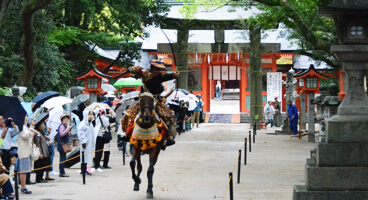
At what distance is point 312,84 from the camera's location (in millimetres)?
31797

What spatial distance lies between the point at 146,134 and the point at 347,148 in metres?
4.38

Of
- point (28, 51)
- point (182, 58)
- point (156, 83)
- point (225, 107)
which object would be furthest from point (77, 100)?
point (225, 107)

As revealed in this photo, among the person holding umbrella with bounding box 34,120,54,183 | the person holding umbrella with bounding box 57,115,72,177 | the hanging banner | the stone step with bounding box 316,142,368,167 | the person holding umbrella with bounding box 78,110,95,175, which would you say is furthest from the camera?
the hanging banner

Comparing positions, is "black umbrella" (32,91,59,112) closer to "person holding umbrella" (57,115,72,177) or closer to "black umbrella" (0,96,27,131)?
Answer: "person holding umbrella" (57,115,72,177)

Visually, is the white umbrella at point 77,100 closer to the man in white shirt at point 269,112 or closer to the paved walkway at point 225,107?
the man in white shirt at point 269,112

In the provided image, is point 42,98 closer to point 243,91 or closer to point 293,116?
point 293,116

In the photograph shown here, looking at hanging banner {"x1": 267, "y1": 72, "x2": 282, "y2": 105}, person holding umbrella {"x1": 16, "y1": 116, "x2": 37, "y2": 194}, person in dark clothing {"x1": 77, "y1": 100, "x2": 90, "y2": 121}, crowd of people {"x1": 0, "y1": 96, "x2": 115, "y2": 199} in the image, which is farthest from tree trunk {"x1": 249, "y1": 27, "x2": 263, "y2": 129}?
person holding umbrella {"x1": 16, "y1": 116, "x2": 37, "y2": 194}

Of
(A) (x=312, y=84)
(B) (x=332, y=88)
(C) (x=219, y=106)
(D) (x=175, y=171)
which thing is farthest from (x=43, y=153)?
(C) (x=219, y=106)

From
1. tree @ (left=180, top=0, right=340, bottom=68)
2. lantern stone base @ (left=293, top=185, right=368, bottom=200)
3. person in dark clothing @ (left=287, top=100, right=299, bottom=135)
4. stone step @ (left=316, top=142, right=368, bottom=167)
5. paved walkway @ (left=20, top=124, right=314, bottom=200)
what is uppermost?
tree @ (left=180, top=0, right=340, bottom=68)

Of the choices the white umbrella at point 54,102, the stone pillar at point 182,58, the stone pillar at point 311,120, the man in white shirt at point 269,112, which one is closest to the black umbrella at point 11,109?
the white umbrella at point 54,102

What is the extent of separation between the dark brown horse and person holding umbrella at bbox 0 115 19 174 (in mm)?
2535

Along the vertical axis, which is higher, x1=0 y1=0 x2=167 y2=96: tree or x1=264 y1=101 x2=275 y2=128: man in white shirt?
x1=0 y1=0 x2=167 y2=96: tree

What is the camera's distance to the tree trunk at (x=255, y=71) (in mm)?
40312

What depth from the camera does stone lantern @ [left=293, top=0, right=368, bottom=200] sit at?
12195 millimetres
